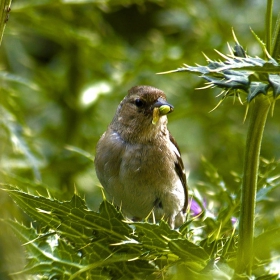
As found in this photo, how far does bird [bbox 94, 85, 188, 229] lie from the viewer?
3.56 m

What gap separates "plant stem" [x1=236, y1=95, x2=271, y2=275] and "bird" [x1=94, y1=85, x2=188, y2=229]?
1.53 m

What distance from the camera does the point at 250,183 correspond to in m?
1.93

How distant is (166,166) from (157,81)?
183cm

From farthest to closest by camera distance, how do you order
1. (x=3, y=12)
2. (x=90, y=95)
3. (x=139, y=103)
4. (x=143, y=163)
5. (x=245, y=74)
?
1. (x=90, y=95)
2. (x=139, y=103)
3. (x=143, y=163)
4. (x=245, y=74)
5. (x=3, y=12)

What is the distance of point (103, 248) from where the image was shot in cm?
219

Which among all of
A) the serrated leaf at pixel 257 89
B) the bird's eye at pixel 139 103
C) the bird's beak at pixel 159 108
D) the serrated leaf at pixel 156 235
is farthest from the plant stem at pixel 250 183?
→ the bird's eye at pixel 139 103

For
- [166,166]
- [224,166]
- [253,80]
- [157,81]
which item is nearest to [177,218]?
[166,166]

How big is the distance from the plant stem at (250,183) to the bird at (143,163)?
1.53m

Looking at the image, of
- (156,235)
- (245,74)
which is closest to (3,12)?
(245,74)

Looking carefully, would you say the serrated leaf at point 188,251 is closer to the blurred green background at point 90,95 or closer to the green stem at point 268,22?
the green stem at point 268,22

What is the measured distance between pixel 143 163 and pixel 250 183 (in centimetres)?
177

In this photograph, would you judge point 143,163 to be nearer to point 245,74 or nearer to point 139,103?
point 139,103

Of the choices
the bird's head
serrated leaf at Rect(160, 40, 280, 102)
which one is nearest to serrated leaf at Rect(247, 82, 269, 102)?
serrated leaf at Rect(160, 40, 280, 102)

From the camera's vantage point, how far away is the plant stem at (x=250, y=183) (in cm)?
193
